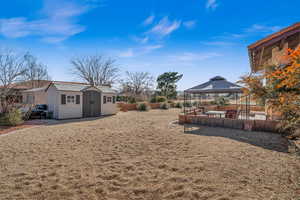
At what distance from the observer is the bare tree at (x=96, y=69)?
26.9 m

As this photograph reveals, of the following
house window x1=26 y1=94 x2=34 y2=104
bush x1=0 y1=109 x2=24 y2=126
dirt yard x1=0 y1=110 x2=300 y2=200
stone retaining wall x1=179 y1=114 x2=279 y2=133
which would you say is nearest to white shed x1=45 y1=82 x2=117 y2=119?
bush x1=0 y1=109 x2=24 y2=126

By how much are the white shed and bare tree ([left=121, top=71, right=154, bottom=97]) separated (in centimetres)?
1572

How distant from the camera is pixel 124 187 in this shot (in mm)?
2539

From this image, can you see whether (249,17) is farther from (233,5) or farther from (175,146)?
(175,146)

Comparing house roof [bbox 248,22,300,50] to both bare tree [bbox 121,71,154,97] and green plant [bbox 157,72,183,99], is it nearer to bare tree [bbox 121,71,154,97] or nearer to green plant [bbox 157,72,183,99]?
bare tree [bbox 121,71,154,97]

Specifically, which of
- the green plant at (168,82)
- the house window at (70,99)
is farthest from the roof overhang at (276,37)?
the green plant at (168,82)

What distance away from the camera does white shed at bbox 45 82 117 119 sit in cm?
1138

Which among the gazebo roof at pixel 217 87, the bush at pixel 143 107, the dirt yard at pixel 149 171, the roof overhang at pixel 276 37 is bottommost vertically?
the dirt yard at pixel 149 171

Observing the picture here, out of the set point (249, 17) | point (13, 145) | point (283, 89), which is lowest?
point (13, 145)

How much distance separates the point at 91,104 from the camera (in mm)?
13195

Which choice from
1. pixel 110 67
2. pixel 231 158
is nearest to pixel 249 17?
pixel 231 158

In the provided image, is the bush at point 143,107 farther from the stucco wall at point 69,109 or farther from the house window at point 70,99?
the house window at point 70,99

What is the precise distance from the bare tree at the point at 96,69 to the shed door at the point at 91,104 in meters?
15.8

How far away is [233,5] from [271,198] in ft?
29.8
